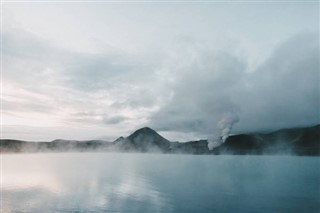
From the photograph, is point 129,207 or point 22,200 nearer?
point 129,207

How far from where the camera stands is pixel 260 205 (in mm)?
83062

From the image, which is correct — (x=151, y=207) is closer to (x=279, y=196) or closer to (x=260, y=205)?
(x=260, y=205)

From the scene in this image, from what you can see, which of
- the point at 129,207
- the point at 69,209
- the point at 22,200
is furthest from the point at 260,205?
the point at 22,200

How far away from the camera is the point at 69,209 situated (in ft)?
253

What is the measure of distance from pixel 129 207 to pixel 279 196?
48956 mm

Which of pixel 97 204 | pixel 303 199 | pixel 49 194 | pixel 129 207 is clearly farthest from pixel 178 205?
pixel 49 194

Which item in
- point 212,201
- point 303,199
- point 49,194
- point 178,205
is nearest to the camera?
point 178,205

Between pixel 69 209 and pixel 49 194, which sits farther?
pixel 49 194

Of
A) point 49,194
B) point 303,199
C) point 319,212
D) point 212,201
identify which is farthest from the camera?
point 49,194

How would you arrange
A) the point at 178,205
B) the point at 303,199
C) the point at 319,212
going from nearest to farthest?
the point at 319,212
the point at 178,205
the point at 303,199

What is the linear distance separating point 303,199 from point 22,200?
81274 millimetres

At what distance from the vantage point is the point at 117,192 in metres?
104

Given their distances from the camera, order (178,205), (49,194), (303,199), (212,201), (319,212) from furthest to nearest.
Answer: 1. (49,194)
2. (303,199)
3. (212,201)
4. (178,205)
5. (319,212)

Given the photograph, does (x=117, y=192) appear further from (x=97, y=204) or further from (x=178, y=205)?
(x=178, y=205)
